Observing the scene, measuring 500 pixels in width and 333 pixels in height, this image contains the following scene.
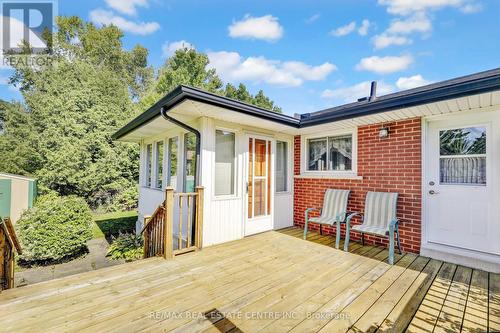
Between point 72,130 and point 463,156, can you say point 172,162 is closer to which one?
point 463,156

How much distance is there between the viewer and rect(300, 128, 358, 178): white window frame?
4.80 metres

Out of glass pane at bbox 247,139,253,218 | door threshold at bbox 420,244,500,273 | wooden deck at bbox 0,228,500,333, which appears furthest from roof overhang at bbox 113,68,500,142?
wooden deck at bbox 0,228,500,333

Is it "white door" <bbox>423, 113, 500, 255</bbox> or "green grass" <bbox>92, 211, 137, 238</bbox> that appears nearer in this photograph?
"white door" <bbox>423, 113, 500, 255</bbox>

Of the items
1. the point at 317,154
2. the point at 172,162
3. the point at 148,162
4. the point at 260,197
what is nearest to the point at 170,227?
the point at 260,197

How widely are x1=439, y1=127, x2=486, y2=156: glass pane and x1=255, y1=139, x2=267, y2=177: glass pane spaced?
3188 mm

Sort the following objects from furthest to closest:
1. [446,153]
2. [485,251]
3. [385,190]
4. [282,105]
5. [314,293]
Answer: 1. [282,105]
2. [385,190]
3. [446,153]
4. [485,251]
5. [314,293]

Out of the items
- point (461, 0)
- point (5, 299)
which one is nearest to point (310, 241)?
point (5, 299)

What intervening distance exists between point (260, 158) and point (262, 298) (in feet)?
10.1

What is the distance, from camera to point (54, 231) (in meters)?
5.65

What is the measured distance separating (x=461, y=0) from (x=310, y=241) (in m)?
5.65

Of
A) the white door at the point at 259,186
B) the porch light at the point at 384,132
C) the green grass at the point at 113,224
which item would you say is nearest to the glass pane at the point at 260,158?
the white door at the point at 259,186

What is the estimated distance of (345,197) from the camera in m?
4.70

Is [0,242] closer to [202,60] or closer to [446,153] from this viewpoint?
[446,153]

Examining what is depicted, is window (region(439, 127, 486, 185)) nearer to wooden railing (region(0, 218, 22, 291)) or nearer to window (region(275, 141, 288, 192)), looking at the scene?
window (region(275, 141, 288, 192))
